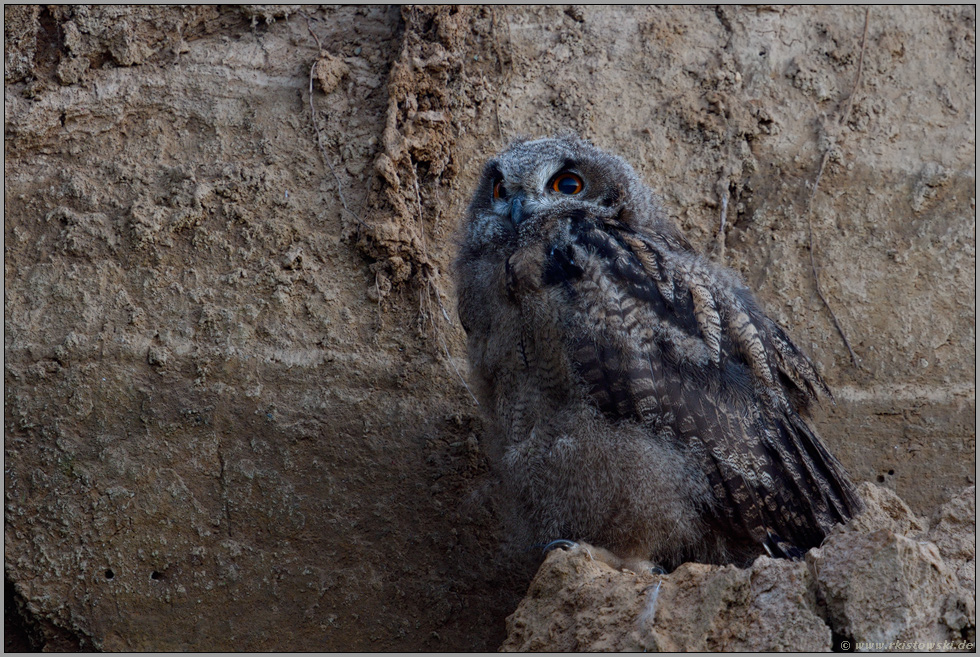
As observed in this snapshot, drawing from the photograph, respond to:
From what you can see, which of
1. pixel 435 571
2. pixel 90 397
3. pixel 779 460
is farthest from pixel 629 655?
pixel 90 397

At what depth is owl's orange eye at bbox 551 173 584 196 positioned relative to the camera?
11.7 ft

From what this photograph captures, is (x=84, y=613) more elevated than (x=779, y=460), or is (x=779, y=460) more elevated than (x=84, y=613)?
(x=779, y=460)

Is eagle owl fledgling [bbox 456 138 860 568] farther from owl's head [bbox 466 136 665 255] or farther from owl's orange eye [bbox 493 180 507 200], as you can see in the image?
owl's orange eye [bbox 493 180 507 200]

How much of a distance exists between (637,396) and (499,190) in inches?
49.7

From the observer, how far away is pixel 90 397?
3848 millimetres

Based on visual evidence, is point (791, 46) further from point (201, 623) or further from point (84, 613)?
point (84, 613)

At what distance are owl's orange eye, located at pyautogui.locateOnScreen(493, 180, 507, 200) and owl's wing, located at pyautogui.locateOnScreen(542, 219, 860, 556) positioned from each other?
1.51 feet

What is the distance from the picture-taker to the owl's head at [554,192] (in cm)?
348

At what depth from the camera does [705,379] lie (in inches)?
122

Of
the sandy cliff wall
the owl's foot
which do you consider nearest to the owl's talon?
the owl's foot

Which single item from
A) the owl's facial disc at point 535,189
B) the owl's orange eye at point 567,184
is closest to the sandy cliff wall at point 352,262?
the owl's facial disc at point 535,189

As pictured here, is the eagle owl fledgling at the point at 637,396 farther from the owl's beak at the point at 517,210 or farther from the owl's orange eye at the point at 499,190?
the owl's orange eye at the point at 499,190

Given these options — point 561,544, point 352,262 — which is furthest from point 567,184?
point 561,544

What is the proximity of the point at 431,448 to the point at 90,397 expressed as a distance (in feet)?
5.47
